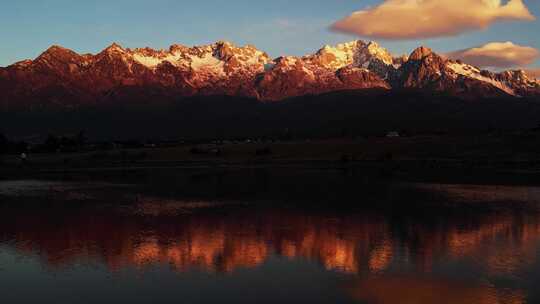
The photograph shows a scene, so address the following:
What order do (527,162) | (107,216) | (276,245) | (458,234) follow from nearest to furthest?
1. (276,245)
2. (458,234)
3. (107,216)
4. (527,162)

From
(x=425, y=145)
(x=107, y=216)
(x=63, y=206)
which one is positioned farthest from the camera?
(x=425, y=145)

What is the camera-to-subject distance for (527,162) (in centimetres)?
12781

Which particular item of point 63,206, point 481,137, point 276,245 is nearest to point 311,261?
point 276,245

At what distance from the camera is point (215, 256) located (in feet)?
115

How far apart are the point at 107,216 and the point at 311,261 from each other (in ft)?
84.5

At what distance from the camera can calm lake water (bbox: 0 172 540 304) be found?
2752 centimetres

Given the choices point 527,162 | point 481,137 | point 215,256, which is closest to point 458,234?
point 215,256

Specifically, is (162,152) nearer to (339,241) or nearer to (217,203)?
(217,203)

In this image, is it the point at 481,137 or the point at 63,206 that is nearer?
the point at 63,206

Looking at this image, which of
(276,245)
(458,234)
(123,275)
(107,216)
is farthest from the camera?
(107,216)

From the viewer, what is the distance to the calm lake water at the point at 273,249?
27.5 metres

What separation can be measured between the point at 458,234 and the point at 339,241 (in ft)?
31.4

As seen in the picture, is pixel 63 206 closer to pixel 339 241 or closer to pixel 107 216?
pixel 107 216

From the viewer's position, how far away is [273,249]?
3709 cm
